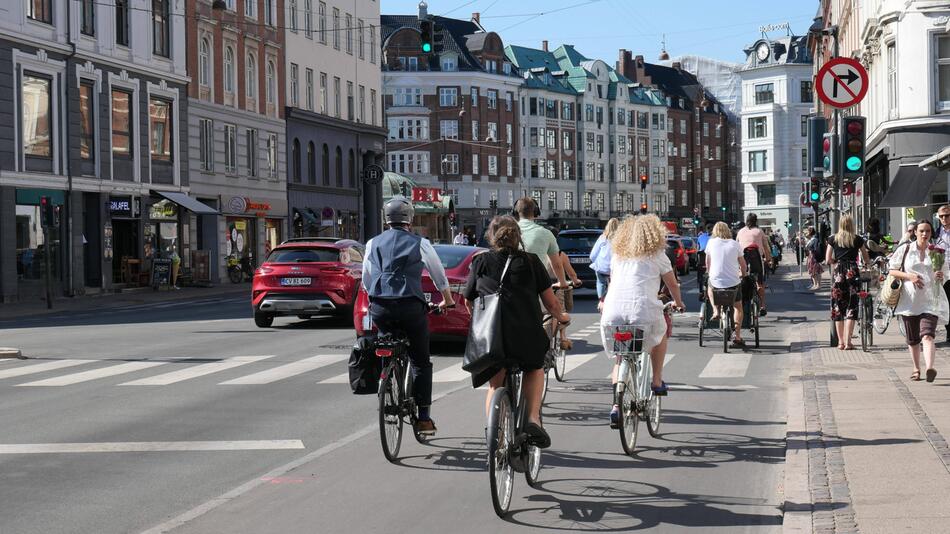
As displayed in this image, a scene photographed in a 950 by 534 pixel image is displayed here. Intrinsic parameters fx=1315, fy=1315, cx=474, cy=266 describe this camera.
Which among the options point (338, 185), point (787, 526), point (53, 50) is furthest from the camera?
point (338, 185)

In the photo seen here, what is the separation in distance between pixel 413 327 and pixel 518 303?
1768 millimetres

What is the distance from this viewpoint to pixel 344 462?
354 inches

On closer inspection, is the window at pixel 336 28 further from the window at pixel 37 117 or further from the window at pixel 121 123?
the window at pixel 37 117

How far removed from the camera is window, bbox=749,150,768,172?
113 metres

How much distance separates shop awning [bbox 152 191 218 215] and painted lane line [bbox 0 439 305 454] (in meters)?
36.0

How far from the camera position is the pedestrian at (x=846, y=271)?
54.8 ft

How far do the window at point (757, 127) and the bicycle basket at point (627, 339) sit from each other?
107 metres

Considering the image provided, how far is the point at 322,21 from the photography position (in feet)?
206

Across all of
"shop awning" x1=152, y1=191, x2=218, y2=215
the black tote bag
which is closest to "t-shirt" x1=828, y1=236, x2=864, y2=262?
the black tote bag

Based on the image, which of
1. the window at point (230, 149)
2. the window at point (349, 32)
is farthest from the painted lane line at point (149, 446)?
the window at point (349, 32)

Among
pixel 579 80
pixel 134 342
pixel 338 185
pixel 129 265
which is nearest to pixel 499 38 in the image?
pixel 579 80

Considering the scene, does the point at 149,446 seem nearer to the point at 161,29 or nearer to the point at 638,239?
the point at 638,239

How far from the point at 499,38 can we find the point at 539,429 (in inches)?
3994

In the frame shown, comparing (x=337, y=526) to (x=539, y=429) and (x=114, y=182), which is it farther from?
(x=114, y=182)
